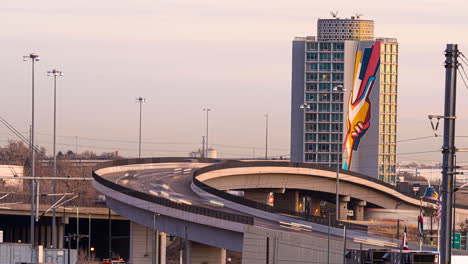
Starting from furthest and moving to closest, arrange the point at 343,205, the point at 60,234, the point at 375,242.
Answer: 1. the point at 343,205
2. the point at 60,234
3. the point at 375,242

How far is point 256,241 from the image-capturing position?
79812mm

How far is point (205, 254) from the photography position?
93312 millimetres

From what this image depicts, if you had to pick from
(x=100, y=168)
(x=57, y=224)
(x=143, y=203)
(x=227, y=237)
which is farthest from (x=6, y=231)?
(x=227, y=237)

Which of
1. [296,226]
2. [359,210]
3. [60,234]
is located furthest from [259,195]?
[296,226]

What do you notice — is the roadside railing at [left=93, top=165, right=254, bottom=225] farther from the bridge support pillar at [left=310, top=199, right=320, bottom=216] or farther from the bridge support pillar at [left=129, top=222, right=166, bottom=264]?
the bridge support pillar at [left=310, top=199, right=320, bottom=216]

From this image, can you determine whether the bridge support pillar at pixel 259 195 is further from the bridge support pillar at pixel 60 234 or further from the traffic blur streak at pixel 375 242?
the traffic blur streak at pixel 375 242

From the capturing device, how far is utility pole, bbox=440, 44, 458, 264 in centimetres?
3678

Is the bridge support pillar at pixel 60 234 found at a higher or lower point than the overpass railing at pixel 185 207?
lower

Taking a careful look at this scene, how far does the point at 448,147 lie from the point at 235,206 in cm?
6212

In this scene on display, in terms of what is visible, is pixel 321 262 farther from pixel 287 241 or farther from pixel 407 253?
pixel 407 253

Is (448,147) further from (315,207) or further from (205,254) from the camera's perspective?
(315,207)

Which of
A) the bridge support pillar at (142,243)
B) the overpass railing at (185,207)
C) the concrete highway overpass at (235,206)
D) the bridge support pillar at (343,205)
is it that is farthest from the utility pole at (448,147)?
the bridge support pillar at (343,205)

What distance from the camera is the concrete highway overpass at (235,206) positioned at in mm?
79000

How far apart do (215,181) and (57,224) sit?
90.1ft
